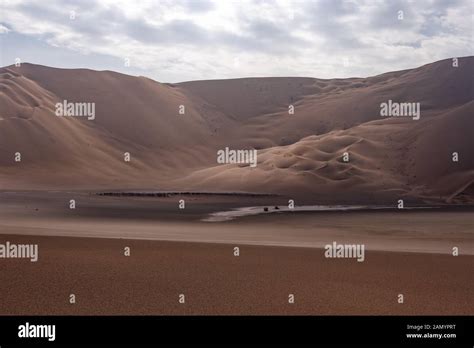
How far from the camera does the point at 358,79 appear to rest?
436 feet

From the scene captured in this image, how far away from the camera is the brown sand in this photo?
9500 mm

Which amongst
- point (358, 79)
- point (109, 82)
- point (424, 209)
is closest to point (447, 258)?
point (424, 209)

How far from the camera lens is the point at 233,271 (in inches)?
496

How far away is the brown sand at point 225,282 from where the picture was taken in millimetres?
9500

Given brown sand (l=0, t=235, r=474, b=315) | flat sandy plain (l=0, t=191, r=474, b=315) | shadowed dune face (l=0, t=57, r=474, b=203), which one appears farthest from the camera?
shadowed dune face (l=0, t=57, r=474, b=203)

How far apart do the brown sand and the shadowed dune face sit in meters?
29.2

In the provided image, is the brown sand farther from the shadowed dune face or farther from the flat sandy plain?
the shadowed dune face

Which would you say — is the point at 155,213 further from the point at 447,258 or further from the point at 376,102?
the point at 376,102

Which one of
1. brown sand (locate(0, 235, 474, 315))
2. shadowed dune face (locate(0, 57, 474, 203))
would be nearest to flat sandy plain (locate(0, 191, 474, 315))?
brown sand (locate(0, 235, 474, 315))

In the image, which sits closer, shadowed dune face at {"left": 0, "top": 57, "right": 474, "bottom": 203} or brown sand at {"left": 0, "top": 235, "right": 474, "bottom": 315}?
brown sand at {"left": 0, "top": 235, "right": 474, "bottom": 315}

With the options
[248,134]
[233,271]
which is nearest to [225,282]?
[233,271]

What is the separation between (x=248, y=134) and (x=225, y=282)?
8814 centimetres

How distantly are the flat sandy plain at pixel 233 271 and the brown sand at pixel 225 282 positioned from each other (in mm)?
22

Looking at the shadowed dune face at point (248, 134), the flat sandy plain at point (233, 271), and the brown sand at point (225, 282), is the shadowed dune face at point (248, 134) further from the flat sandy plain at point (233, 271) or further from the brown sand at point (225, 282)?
the brown sand at point (225, 282)
